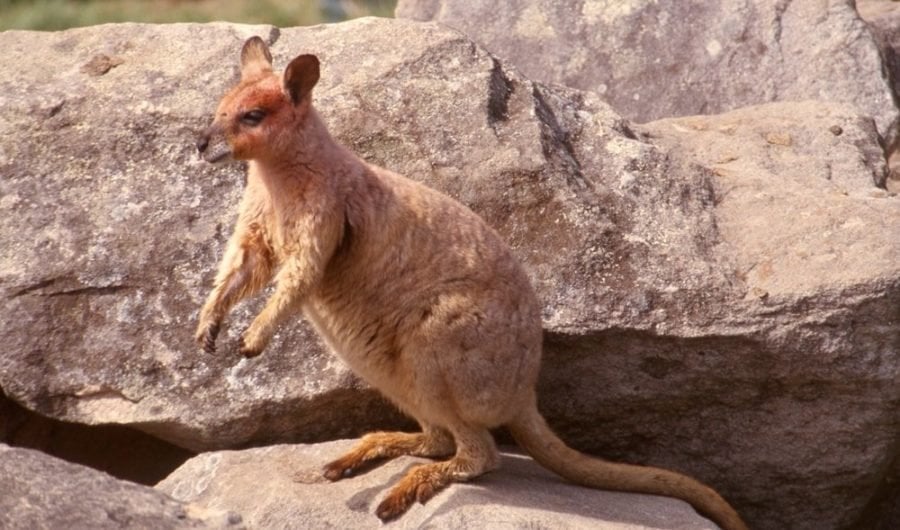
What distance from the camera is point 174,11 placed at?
17328 millimetres

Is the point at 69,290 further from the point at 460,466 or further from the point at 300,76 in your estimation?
the point at 460,466

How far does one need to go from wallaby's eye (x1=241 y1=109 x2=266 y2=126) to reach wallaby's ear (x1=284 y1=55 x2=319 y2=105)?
6.4 inches

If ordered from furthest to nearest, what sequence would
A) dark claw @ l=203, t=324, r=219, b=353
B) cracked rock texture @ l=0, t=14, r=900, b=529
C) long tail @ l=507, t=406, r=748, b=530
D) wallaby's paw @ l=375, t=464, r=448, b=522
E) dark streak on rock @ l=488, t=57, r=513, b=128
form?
dark streak on rock @ l=488, t=57, r=513, b=128 → cracked rock texture @ l=0, t=14, r=900, b=529 → long tail @ l=507, t=406, r=748, b=530 → dark claw @ l=203, t=324, r=219, b=353 → wallaby's paw @ l=375, t=464, r=448, b=522

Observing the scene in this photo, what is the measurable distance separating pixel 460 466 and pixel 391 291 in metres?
0.92

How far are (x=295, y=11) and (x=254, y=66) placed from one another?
33.4 feet

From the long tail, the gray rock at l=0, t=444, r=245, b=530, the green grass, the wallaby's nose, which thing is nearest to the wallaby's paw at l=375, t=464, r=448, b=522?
the long tail

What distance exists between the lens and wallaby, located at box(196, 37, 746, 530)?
6.66m

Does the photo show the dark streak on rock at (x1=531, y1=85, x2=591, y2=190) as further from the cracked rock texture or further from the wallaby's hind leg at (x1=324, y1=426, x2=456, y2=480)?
the wallaby's hind leg at (x1=324, y1=426, x2=456, y2=480)

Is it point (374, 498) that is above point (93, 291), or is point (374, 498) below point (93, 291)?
below

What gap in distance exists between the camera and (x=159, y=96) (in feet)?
26.3

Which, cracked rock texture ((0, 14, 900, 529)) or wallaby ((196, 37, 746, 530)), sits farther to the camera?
cracked rock texture ((0, 14, 900, 529))

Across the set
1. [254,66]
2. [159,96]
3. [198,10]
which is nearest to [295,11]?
[198,10]

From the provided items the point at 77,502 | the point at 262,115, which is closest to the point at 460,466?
the point at 262,115

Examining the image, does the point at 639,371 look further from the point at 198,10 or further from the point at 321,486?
the point at 198,10
